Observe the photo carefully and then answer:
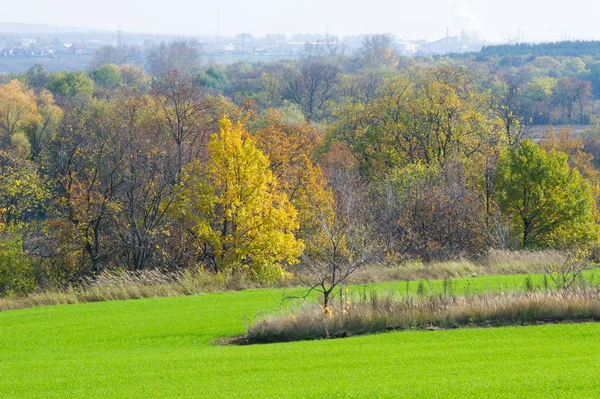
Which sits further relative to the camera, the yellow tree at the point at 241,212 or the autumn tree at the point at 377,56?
the autumn tree at the point at 377,56

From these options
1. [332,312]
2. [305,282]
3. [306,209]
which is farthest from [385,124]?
[332,312]

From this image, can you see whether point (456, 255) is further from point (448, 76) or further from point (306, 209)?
point (448, 76)

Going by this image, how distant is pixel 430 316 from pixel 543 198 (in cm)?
2073

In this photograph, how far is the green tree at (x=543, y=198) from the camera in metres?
35.3

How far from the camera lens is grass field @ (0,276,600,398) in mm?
11492

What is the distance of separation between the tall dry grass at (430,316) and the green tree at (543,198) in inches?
737

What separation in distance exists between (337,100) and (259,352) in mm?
86164

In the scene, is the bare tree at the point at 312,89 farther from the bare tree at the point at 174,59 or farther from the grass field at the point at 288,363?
the grass field at the point at 288,363

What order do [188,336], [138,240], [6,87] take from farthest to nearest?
[6,87] → [138,240] → [188,336]

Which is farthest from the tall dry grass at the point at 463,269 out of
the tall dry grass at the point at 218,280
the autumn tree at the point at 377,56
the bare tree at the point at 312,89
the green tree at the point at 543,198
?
the autumn tree at the point at 377,56

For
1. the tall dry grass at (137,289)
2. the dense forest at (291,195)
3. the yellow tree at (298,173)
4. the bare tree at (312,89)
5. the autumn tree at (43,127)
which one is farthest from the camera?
the bare tree at (312,89)

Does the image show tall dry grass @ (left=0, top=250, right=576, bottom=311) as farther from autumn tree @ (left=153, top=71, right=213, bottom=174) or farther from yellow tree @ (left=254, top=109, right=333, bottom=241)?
autumn tree @ (left=153, top=71, right=213, bottom=174)

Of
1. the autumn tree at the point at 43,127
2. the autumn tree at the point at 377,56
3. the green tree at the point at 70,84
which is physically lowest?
Result: the autumn tree at the point at 43,127

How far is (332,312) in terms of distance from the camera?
17.3m
